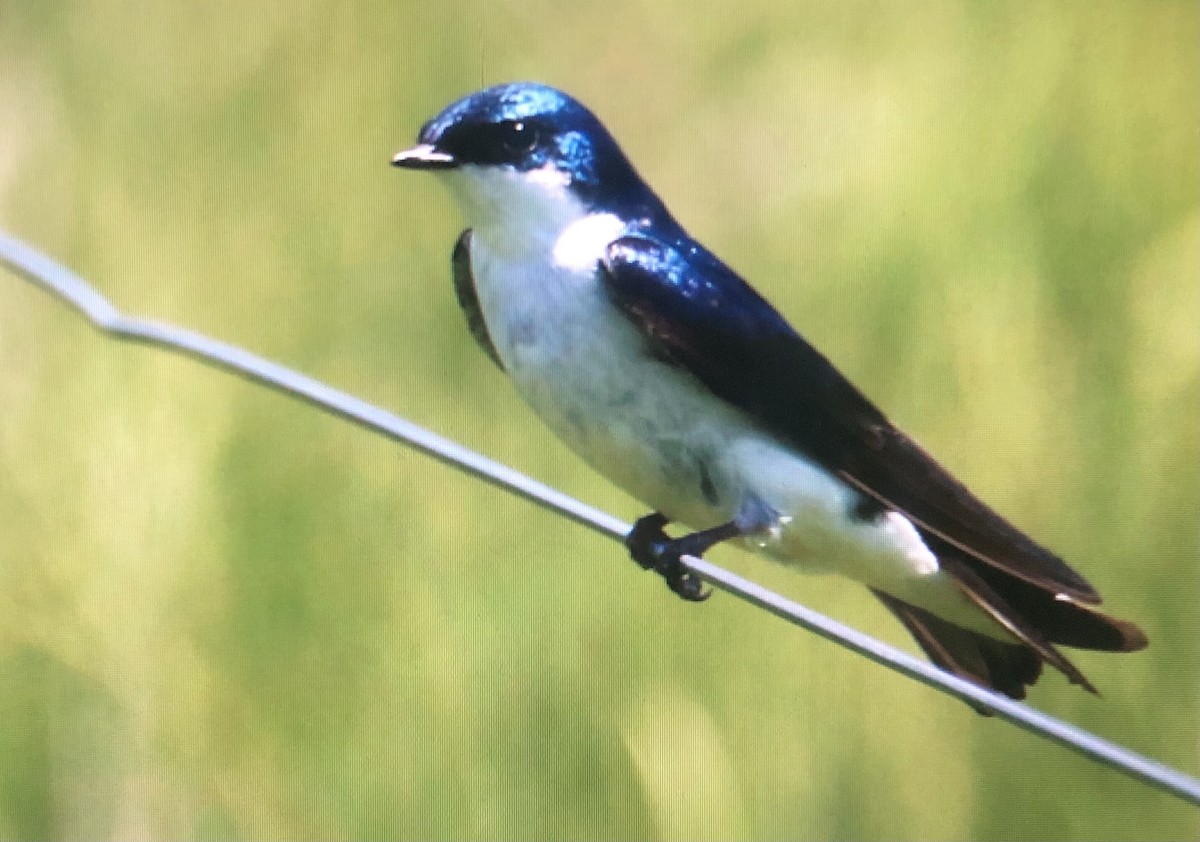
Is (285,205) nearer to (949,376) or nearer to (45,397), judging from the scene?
(45,397)

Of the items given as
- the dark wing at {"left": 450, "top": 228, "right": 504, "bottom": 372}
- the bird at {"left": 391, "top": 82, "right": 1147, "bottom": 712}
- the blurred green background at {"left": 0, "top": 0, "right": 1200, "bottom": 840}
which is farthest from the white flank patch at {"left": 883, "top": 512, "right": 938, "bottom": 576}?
the dark wing at {"left": 450, "top": 228, "right": 504, "bottom": 372}

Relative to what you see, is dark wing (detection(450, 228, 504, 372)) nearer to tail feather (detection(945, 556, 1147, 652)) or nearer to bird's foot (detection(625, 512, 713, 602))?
bird's foot (detection(625, 512, 713, 602))

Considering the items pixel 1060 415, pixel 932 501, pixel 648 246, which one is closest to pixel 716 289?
pixel 648 246

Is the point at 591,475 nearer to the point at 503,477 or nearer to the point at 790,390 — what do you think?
the point at 790,390

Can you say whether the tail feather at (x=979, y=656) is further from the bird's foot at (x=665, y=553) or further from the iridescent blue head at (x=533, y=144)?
the iridescent blue head at (x=533, y=144)

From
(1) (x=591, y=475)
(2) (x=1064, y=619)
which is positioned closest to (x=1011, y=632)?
(2) (x=1064, y=619)

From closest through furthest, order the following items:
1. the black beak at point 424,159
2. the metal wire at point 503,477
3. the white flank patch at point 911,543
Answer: the metal wire at point 503,477 → the black beak at point 424,159 → the white flank patch at point 911,543

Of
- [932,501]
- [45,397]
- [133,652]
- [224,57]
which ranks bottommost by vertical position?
[133,652]

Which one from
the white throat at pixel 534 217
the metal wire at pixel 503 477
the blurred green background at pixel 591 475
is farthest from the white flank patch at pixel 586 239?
the metal wire at pixel 503 477
